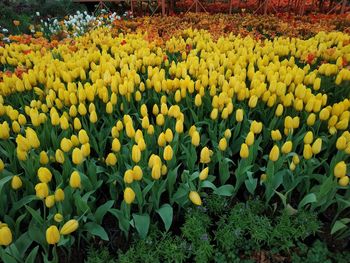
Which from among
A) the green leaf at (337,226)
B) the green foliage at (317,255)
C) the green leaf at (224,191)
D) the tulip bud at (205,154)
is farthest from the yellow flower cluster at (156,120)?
the green foliage at (317,255)

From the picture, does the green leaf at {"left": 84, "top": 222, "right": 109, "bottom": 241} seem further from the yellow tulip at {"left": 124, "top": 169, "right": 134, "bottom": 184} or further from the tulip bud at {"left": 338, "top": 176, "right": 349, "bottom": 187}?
A: the tulip bud at {"left": 338, "top": 176, "right": 349, "bottom": 187}

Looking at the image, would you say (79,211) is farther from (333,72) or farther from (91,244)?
(333,72)

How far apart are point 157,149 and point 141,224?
2.58ft

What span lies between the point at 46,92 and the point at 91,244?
1.71m

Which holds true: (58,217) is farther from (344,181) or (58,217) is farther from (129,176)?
(344,181)

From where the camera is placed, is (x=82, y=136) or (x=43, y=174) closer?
(x=43, y=174)

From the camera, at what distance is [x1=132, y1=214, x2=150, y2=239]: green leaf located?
2043 millimetres

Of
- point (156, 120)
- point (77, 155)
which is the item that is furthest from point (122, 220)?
point (156, 120)

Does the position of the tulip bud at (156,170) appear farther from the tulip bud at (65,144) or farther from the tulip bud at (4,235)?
the tulip bud at (4,235)

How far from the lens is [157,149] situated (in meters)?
2.71

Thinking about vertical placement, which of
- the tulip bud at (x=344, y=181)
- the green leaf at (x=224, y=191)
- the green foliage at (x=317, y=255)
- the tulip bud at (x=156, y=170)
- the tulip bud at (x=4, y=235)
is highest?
the tulip bud at (x=156, y=170)

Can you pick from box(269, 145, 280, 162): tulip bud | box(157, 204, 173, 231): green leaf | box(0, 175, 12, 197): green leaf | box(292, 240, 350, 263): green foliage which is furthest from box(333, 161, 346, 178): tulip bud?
box(0, 175, 12, 197): green leaf

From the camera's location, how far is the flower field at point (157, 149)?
6.73 feet

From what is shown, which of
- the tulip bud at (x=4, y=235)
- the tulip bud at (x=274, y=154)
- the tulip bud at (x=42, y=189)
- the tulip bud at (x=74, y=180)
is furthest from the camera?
the tulip bud at (x=274, y=154)
